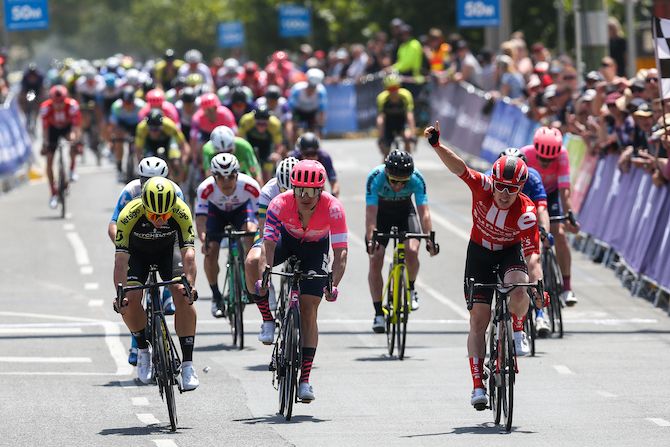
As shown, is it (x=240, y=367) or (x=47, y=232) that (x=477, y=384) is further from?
(x=47, y=232)

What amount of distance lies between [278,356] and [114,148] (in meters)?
17.5

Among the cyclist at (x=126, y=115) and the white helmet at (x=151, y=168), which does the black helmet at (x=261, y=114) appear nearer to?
the cyclist at (x=126, y=115)

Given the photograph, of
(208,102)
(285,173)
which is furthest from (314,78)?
(285,173)

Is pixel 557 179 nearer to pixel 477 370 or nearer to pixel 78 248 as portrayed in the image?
pixel 477 370

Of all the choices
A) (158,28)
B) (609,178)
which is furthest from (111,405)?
(158,28)

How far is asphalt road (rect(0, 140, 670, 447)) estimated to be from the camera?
12.1m

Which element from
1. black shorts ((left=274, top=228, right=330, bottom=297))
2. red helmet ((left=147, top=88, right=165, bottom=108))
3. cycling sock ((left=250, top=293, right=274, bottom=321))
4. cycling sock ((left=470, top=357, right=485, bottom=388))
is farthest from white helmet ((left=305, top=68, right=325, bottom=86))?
cycling sock ((left=470, top=357, right=485, bottom=388))

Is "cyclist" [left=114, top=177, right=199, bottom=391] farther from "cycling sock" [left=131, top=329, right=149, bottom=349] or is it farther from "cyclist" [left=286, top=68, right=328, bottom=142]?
"cyclist" [left=286, top=68, right=328, bottom=142]

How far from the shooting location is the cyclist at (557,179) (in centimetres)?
1673

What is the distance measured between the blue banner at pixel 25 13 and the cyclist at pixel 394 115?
14822 mm

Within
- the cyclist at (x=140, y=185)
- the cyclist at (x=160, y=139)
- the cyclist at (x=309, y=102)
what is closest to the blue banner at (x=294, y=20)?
the cyclist at (x=309, y=102)

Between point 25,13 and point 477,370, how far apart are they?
31.4 metres

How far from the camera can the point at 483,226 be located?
12469 millimetres

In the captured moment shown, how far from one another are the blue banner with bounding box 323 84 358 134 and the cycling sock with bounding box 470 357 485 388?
1178 inches
